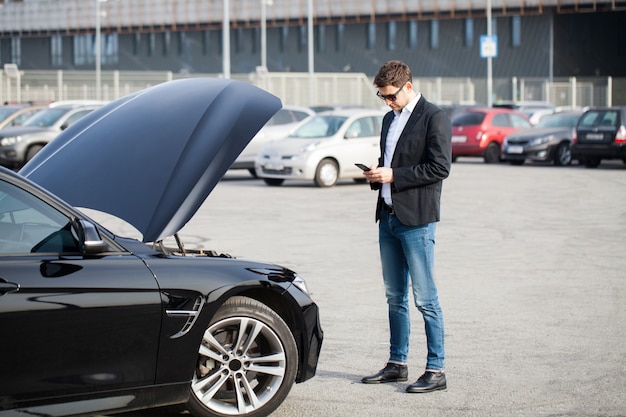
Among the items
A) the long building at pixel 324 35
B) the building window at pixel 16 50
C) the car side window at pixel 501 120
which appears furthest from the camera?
the building window at pixel 16 50

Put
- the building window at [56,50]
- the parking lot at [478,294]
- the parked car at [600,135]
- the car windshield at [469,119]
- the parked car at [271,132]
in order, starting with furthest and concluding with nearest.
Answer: the building window at [56,50] → the car windshield at [469,119] → the parked car at [600,135] → the parked car at [271,132] → the parking lot at [478,294]

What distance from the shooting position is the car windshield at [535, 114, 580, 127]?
105ft

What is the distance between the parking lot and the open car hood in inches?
43.5

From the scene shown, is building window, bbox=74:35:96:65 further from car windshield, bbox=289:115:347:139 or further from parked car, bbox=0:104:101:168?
car windshield, bbox=289:115:347:139

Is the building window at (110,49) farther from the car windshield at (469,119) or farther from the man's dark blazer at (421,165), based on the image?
the man's dark blazer at (421,165)

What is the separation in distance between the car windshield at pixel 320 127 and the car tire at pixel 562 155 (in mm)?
8911

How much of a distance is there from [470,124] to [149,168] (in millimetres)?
27807

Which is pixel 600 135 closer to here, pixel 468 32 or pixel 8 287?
pixel 8 287

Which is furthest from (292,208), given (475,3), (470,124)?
(475,3)

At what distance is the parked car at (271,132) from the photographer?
2550cm

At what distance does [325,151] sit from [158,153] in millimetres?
17376

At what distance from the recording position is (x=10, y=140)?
28141mm

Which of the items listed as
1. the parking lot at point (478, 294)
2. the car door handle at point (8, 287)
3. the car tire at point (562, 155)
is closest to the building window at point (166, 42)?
the car tire at point (562, 155)

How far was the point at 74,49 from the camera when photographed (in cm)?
8888
